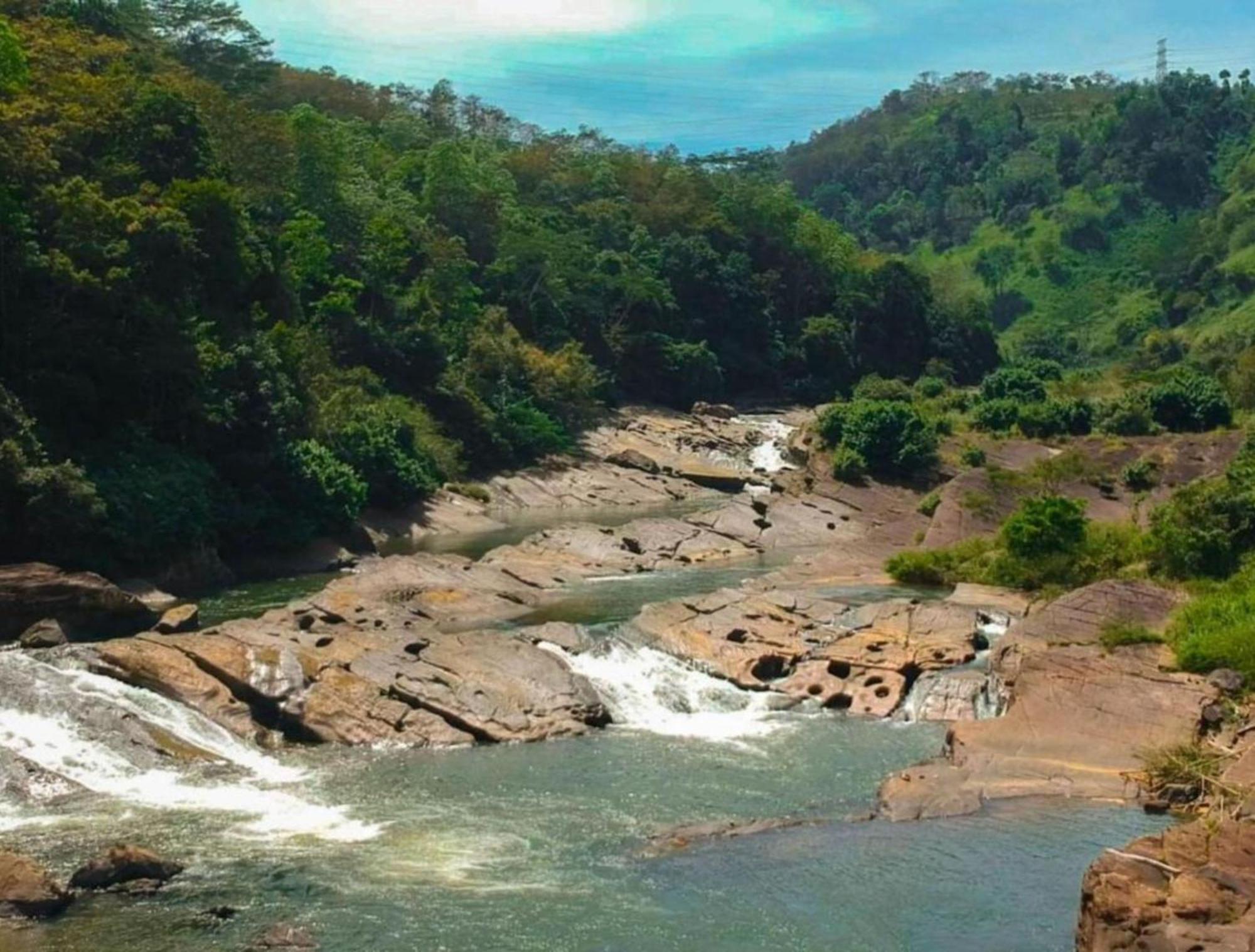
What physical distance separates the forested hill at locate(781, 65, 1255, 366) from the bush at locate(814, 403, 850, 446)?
41.5m

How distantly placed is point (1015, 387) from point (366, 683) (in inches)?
1997

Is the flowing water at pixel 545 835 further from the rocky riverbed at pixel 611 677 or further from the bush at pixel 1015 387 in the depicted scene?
the bush at pixel 1015 387

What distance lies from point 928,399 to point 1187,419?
16.5m

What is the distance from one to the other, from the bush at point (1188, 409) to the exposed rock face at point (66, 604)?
44324 mm

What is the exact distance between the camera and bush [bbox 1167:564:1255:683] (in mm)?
29000

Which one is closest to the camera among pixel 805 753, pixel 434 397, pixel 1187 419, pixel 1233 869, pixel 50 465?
pixel 1233 869

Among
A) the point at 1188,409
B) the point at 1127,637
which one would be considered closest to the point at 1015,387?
the point at 1188,409

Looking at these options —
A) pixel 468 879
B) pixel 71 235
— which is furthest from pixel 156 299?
pixel 468 879

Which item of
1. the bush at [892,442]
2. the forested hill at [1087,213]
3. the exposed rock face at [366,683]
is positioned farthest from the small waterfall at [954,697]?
the forested hill at [1087,213]

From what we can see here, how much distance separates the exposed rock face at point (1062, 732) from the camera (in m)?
24.9

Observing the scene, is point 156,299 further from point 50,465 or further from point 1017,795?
point 1017,795

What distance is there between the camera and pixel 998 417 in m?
68.7

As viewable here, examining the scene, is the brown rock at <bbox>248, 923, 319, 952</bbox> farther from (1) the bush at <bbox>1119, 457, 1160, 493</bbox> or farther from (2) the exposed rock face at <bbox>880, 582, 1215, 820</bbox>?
(1) the bush at <bbox>1119, 457, 1160, 493</bbox>

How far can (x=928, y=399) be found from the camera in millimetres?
79125
